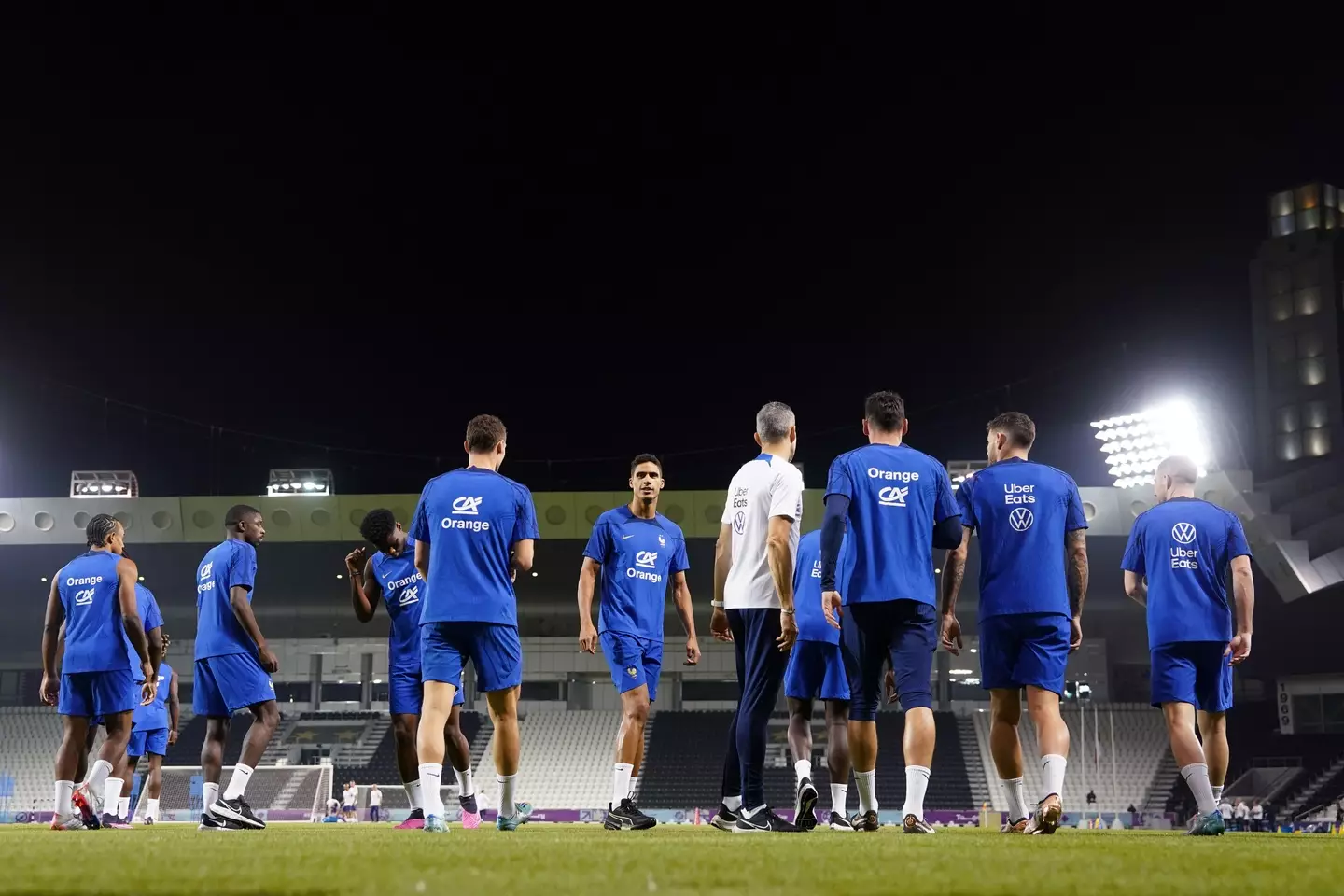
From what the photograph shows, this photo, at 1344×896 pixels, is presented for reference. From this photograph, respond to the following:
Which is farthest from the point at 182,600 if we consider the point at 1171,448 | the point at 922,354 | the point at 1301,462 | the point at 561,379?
the point at 1301,462

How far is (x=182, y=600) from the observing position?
43156 mm

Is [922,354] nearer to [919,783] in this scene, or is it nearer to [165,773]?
[165,773]

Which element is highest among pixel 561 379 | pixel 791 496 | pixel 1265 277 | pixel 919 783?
pixel 1265 277

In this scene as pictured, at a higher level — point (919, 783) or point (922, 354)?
point (922, 354)

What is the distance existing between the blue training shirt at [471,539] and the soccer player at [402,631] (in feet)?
8.10

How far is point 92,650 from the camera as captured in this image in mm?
8547

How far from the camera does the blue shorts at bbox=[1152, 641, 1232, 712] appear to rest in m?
7.57

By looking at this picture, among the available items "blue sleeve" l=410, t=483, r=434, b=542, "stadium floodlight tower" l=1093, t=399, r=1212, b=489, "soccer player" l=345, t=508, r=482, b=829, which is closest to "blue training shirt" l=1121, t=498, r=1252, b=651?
"blue sleeve" l=410, t=483, r=434, b=542

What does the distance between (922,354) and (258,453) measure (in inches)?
903

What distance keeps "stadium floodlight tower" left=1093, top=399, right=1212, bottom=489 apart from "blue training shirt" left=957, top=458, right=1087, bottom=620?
2630 cm

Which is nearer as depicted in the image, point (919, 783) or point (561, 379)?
point (919, 783)

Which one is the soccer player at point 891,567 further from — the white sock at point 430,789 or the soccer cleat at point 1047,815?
the white sock at point 430,789

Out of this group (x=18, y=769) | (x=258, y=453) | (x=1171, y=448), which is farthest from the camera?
(x=258, y=453)

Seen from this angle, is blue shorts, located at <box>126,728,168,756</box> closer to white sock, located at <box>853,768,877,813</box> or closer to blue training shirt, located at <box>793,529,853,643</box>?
blue training shirt, located at <box>793,529,853,643</box>
